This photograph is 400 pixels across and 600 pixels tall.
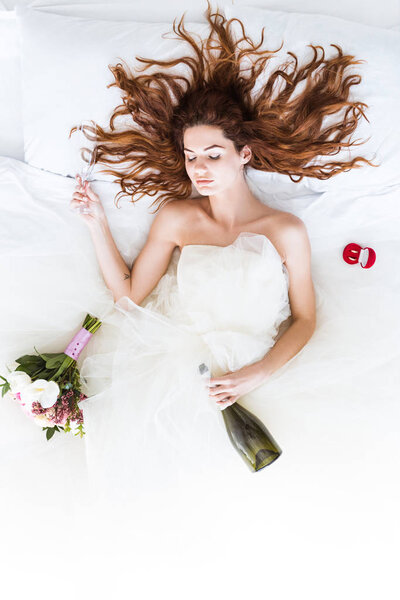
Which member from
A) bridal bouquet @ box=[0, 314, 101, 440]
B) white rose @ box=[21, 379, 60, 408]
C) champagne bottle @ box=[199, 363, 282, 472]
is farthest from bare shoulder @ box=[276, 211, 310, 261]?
white rose @ box=[21, 379, 60, 408]

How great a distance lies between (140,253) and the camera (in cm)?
219

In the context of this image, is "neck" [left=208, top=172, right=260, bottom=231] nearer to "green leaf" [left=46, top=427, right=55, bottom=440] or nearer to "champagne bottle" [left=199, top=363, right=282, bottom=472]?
"champagne bottle" [left=199, top=363, right=282, bottom=472]

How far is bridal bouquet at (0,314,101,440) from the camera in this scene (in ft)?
6.10

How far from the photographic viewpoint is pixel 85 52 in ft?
6.46

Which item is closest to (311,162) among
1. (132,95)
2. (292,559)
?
(132,95)

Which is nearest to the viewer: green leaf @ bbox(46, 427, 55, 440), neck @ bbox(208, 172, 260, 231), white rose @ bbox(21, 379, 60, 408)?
white rose @ bbox(21, 379, 60, 408)

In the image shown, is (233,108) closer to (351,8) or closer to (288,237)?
(288,237)

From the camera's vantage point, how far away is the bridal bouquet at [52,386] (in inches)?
73.2

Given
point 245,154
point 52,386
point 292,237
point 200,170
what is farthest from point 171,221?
point 52,386

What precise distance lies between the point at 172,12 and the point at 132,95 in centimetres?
38

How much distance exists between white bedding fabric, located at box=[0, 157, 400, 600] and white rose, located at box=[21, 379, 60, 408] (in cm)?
23

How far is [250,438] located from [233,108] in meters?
1.27

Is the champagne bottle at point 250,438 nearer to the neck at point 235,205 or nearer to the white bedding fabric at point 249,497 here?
the white bedding fabric at point 249,497

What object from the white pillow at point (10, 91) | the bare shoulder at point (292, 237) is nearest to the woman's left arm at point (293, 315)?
the bare shoulder at point (292, 237)
